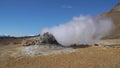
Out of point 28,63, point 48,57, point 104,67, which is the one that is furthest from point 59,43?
point 104,67

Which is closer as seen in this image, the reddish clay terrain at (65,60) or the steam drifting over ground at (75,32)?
the reddish clay terrain at (65,60)

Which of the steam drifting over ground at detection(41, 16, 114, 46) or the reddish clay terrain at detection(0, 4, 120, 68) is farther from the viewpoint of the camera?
the steam drifting over ground at detection(41, 16, 114, 46)

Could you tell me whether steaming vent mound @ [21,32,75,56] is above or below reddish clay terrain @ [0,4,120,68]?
above

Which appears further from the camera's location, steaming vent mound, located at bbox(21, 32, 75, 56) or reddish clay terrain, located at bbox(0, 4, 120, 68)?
steaming vent mound, located at bbox(21, 32, 75, 56)

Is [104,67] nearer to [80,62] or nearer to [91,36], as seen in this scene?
[80,62]

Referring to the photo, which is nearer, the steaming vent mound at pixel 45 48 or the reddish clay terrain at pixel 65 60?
the reddish clay terrain at pixel 65 60

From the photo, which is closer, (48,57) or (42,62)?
(42,62)

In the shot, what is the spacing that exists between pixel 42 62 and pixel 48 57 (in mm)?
2030

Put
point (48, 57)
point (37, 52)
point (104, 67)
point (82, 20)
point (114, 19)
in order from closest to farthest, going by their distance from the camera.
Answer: point (104, 67) < point (48, 57) < point (37, 52) < point (82, 20) < point (114, 19)

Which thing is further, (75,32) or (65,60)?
(75,32)

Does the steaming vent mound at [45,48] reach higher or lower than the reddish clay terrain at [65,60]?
higher

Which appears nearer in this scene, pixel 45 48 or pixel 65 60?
pixel 65 60

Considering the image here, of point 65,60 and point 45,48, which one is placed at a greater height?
point 45,48

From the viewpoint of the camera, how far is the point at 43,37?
1442 inches
